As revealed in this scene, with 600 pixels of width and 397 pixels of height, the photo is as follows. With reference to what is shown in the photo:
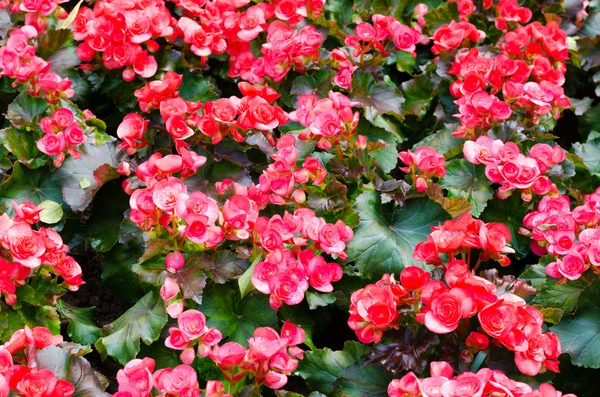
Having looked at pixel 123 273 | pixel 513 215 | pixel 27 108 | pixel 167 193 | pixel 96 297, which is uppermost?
pixel 167 193

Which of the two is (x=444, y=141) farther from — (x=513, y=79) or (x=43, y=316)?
(x=43, y=316)

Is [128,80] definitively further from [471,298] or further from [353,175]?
[471,298]

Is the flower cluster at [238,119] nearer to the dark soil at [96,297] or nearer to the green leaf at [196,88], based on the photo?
the green leaf at [196,88]

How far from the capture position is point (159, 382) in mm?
1551

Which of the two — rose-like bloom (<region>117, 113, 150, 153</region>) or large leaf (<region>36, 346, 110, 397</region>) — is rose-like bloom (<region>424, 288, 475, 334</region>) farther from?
rose-like bloom (<region>117, 113, 150, 153</region>)

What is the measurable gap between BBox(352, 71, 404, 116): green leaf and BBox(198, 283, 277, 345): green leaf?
96 cm

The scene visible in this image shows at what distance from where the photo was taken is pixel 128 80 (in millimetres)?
2594

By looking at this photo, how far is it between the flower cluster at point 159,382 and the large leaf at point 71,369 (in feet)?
0.57

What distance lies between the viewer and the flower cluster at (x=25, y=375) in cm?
152

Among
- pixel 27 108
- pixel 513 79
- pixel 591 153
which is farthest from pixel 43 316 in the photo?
pixel 591 153

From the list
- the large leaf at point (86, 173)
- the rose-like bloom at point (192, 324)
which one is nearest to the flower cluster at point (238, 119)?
the large leaf at point (86, 173)

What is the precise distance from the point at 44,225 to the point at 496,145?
1.44 metres

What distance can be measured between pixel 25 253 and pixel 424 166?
1125 mm

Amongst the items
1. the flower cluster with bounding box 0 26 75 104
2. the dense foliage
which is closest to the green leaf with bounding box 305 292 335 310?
the dense foliage
